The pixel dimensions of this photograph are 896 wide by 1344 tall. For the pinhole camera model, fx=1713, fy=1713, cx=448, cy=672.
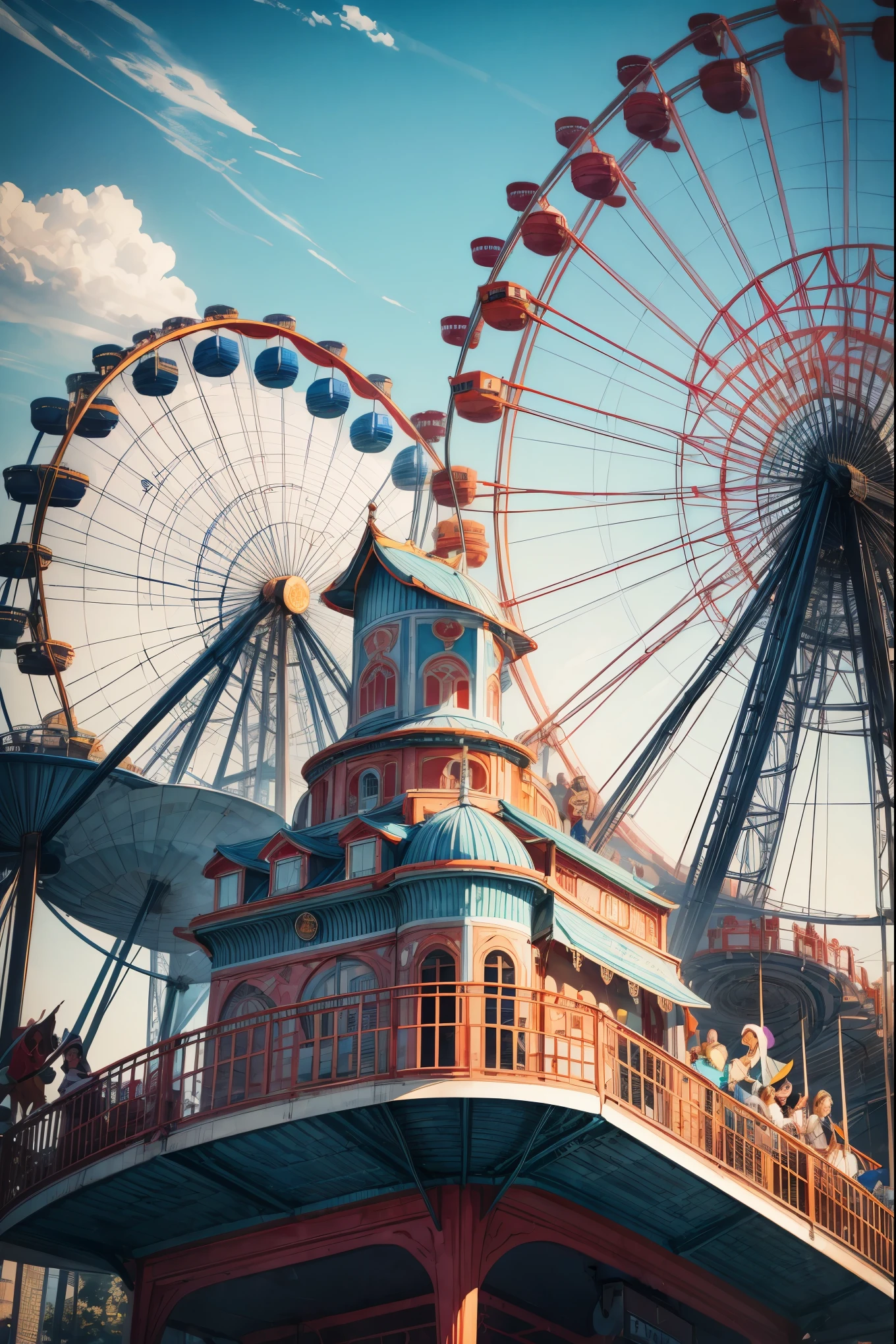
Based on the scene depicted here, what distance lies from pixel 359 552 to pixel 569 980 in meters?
9.48

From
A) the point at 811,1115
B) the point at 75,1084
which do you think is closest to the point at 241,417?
the point at 75,1084

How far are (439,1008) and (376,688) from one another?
8.65m

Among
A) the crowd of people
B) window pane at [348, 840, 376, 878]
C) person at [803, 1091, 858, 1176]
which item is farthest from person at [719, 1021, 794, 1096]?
window pane at [348, 840, 376, 878]

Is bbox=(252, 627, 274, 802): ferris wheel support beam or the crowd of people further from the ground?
bbox=(252, 627, 274, 802): ferris wheel support beam

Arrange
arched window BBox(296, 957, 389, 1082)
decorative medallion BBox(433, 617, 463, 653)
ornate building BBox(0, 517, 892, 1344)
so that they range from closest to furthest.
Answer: ornate building BBox(0, 517, 892, 1344) < arched window BBox(296, 957, 389, 1082) < decorative medallion BBox(433, 617, 463, 653)

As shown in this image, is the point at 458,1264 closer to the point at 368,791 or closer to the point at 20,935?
the point at 368,791

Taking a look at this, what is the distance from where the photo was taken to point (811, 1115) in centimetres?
2722

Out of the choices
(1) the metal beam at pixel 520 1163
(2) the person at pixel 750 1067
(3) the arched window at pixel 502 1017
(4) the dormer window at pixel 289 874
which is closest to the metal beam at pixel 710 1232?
(2) the person at pixel 750 1067

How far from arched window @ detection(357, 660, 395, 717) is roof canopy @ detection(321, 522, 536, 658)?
5.15 feet

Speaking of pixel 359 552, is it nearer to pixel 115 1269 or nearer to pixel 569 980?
pixel 569 980

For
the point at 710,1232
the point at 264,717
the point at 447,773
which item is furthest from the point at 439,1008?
the point at 264,717

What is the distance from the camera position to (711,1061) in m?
26.2

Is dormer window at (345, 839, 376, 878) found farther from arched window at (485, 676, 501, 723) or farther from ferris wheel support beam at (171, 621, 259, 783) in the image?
ferris wheel support beam at (171, 621, 259, 783)

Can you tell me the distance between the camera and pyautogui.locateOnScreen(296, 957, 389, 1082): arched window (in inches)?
934
